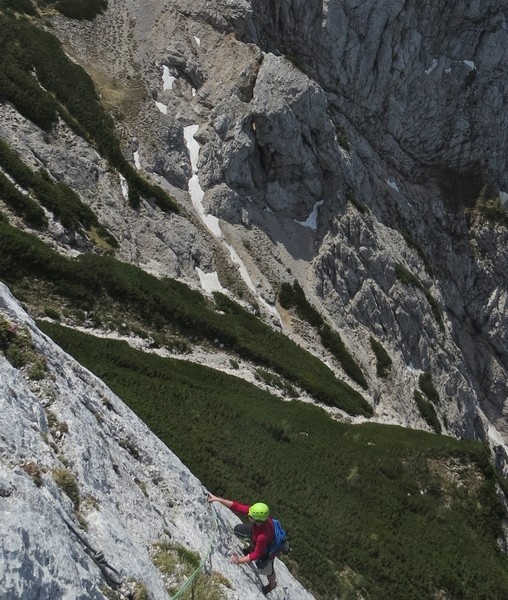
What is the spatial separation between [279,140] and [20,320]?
48.1 meters

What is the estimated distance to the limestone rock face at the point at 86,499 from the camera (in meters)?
6.61

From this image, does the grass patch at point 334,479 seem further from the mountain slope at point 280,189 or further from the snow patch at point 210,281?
the snow patch at point 210,281

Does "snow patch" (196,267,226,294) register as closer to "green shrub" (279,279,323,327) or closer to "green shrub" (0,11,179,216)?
"green shrub" (0,11,179,216)

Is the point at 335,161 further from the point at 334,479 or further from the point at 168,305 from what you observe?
the point at 334,479

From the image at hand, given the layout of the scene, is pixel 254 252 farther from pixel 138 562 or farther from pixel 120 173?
pixel 138 562

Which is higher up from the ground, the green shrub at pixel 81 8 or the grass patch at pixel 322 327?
the green shrub at pixel 81 8

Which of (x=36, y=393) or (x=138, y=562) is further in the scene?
(x=36, y=393)

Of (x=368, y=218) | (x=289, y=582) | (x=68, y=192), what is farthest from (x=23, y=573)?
(x=368, y=218)

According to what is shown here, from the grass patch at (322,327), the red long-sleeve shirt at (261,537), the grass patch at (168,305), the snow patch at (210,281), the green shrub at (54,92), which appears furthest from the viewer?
the grass patch at (322,327)

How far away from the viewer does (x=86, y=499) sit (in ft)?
27.3

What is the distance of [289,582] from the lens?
40.4 ft

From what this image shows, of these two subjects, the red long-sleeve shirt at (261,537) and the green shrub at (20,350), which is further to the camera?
the red long-sleeve shirt at (261,537)

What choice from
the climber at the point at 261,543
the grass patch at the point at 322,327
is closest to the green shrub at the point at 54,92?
the grass patch at the point at 322,327

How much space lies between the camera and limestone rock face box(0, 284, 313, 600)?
661 centimetres
